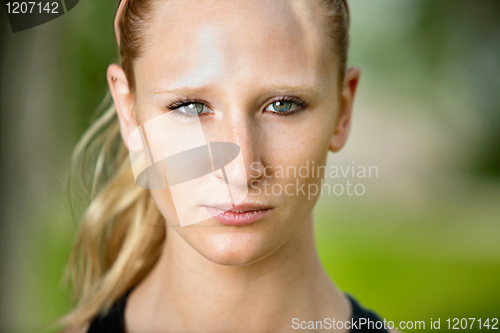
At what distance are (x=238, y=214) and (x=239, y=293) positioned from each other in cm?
23

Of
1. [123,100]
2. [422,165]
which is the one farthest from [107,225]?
[422,165]

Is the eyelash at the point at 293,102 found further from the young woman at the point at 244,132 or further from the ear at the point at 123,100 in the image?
the ear at the point at 123,100

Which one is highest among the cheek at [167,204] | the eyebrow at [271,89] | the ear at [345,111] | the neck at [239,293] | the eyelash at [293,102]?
the eyebrow at [271,89]

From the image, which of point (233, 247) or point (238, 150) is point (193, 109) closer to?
point (238, 150)

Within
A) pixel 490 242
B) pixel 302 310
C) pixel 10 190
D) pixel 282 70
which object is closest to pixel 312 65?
pixel 282 70

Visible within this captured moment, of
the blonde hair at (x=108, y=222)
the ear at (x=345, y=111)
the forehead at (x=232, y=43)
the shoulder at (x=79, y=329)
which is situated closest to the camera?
the forehead at (x=232, y=43)

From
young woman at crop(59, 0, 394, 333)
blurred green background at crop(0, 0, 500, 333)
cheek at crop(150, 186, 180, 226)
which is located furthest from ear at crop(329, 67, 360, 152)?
blurred green background at crop(0, 0, 500, 333)

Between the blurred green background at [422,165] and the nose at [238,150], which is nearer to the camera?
the nose at [238,150]

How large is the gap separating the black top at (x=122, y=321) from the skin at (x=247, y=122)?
0.08 m

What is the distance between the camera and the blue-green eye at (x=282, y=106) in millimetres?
781

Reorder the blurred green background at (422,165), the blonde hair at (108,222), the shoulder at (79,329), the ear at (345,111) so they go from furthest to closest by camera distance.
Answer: the blurred green background at (422,165) → the blonde hair at (108,222) → the shoulder at (79,329) → the ear at (345,111)

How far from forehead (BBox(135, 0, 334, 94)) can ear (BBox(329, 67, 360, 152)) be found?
→ 6.7 inches

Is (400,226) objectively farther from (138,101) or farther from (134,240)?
(138,101)

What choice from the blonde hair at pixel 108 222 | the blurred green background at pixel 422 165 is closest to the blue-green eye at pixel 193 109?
the blonde hair at pixel 108 222
